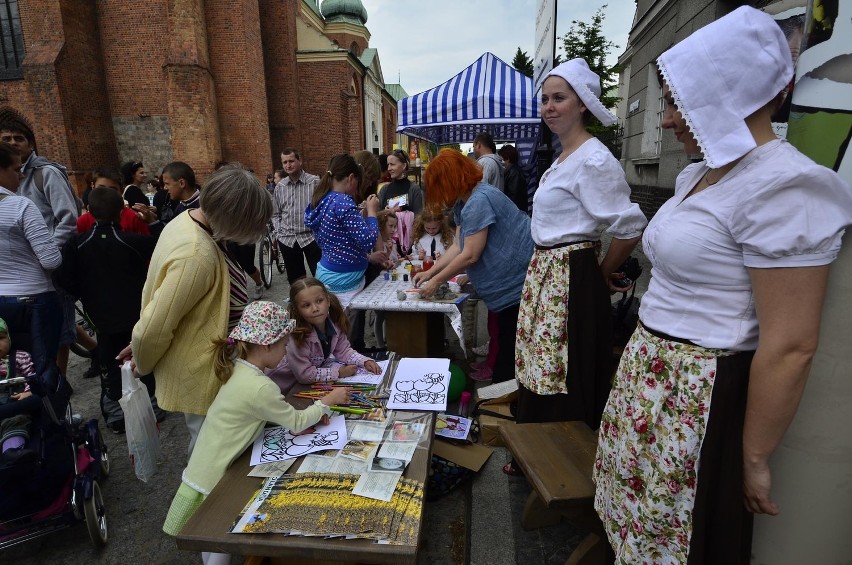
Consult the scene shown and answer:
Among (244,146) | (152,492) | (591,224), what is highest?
(244,146)

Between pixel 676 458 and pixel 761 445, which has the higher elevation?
pixel 761 445

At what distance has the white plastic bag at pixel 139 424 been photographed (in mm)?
2168

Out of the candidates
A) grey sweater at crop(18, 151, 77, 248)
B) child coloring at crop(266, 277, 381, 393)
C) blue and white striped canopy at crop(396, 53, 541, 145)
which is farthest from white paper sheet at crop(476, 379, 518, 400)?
blue and white striped canopy at crop(396, 53, 541, 145)

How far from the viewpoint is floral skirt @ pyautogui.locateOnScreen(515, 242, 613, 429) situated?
6.73 feet

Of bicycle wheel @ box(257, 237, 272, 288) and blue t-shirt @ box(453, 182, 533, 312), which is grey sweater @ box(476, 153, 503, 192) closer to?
blue t-shirt @ box(453, 182, 533, 312)

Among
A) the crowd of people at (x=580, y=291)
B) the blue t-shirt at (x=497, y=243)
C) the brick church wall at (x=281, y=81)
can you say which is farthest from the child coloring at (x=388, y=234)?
the brick church wall at (x=281, y=81)

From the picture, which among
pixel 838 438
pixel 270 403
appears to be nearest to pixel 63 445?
pixel 270 403

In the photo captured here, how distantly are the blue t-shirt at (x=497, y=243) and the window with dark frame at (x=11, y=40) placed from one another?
60.3 feet

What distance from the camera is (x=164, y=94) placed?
15.7 metres

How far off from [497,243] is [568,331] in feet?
3.33

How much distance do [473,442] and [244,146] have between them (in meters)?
16.3

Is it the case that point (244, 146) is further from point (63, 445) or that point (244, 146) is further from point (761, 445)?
point (761, 445)

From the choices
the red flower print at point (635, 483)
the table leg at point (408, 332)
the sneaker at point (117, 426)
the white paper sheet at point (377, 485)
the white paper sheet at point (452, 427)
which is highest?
the red flower print at point (635, 483)

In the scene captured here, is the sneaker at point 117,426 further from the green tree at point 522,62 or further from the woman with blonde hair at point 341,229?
the green tree at point 522,62
